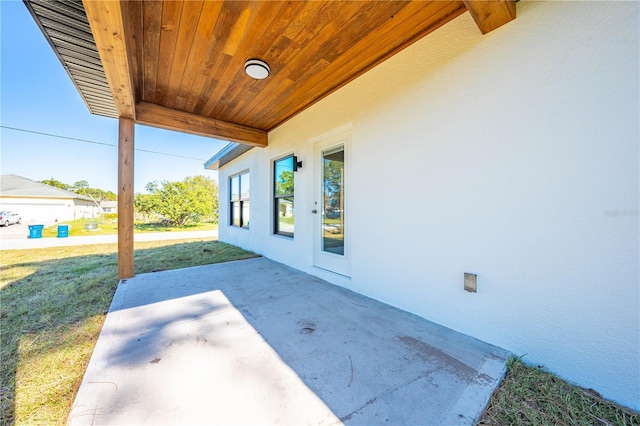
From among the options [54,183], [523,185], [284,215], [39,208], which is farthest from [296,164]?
[54,183]

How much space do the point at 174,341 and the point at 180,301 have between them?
96 centimetres

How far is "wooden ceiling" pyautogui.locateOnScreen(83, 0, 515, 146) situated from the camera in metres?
1.85

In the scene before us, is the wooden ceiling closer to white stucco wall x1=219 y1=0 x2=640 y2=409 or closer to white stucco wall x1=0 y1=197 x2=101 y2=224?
white stucco wall x1=219 y1=0 x2=640 y2=409

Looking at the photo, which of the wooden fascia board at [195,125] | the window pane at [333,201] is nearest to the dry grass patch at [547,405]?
the window pane at [333,201]

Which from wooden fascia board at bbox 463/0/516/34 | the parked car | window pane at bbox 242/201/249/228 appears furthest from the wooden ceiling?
the parked car

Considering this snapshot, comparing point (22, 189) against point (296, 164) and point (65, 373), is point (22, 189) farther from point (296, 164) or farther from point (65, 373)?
point (65, 373)

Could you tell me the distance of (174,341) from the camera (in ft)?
6.07

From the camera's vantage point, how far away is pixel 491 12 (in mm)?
1626

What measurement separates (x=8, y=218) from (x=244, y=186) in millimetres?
23322

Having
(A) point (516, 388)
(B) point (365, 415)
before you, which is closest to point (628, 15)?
(A) point (516, 388)

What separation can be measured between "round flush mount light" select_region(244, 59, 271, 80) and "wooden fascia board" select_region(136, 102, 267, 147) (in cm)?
181

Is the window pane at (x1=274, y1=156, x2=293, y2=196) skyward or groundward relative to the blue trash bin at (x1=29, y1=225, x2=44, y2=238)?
skyward

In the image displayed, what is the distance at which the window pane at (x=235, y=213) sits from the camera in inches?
279

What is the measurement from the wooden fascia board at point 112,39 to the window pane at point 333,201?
8.09ft
